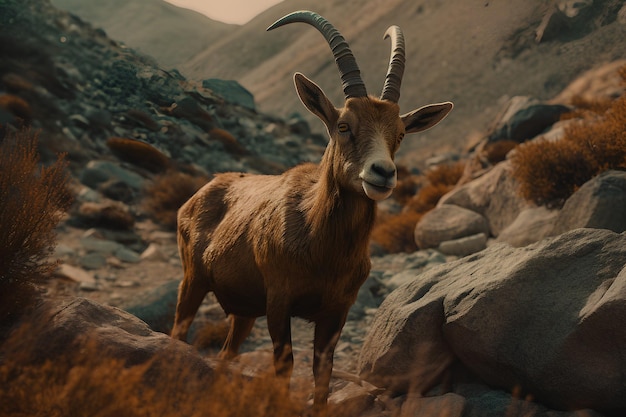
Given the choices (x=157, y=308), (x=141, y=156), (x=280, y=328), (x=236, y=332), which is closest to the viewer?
(x=280, y=328)

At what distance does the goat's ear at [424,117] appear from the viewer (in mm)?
4977

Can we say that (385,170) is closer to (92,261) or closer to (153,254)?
(92,261)

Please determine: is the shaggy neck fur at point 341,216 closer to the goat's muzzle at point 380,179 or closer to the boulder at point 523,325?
the goat's muzzle at point 380,179

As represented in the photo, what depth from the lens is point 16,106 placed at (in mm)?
14180

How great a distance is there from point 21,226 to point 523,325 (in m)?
3.70

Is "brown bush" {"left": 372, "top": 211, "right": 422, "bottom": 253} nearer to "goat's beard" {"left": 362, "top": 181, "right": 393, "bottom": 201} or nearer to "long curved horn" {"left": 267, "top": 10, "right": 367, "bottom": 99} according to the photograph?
"long curved horn" {"left": 267, "top": 10, "right": 367, "bottom": 99}

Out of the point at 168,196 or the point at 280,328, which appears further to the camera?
the point at 168,196

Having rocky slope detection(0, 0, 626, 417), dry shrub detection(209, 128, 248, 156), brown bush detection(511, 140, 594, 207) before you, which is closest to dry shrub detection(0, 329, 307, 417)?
rocky slope detection(0, 0, 626, 417)

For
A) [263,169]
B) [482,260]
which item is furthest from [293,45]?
[482,260]

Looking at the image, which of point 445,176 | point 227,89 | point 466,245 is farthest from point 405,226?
point 227,89

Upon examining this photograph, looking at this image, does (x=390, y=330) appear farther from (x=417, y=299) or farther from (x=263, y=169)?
(x=263, y=169)

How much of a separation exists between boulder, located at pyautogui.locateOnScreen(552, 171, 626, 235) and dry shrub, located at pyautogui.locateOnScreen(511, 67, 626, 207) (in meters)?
0.99

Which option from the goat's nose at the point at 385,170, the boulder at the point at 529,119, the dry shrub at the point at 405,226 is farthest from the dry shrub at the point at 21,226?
the boulder at the point at 529,119

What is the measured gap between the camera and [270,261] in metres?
4.39
